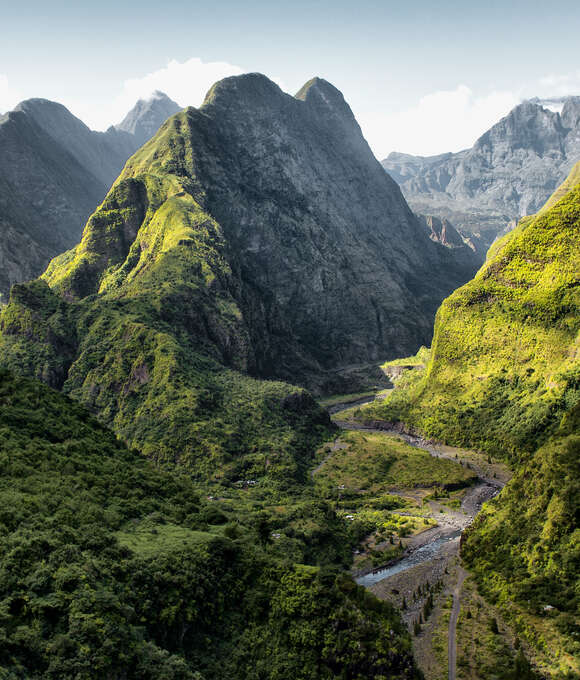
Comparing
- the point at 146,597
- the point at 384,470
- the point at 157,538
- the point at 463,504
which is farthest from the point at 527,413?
the point at 146,597

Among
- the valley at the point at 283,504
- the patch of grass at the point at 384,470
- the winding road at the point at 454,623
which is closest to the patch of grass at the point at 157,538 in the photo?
the valley at the point at 283,504

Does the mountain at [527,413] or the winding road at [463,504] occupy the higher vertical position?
the mountain at [527,413]

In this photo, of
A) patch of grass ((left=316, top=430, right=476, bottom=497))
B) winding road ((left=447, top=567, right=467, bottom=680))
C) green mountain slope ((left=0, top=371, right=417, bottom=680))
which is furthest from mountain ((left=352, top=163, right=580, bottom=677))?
green mountain slope ((left=0, top=371, right=417, bottom=680))

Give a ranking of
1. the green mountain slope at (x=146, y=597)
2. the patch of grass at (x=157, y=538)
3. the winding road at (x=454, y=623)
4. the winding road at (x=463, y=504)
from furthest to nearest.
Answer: the winding road at (x=463, y=504)
the winding road at (x=454, y=623)
the patch of grass at (x=157, y=538)
the green mountain slope at (x=146, y=597)

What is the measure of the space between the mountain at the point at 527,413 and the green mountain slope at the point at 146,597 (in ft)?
82.7

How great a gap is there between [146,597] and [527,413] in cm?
12037

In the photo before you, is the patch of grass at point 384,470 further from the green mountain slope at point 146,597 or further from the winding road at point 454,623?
the green mountain slope at point 146,597

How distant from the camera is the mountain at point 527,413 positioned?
274 feet

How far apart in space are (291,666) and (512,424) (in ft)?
370

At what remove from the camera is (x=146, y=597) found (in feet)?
194

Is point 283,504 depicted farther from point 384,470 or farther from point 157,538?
point 157,538

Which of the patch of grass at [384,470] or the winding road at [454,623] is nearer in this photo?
the winding road at [454,623]

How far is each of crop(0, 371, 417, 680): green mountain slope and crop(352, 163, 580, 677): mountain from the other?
2522 centimetres

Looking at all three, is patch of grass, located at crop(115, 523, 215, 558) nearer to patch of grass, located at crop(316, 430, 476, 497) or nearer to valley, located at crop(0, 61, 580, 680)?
valley, located at crop(0, 61, 580, 680)
